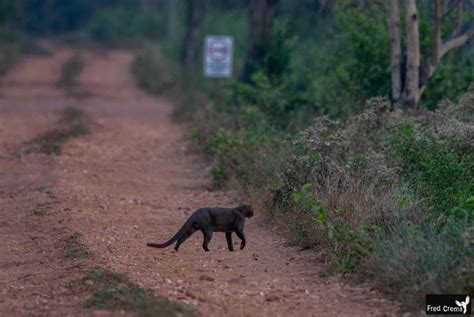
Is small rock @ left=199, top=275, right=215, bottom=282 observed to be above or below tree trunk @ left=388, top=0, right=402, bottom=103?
below

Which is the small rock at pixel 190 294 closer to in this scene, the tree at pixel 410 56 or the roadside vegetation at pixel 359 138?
the roadside vegetation at pixel 359 138

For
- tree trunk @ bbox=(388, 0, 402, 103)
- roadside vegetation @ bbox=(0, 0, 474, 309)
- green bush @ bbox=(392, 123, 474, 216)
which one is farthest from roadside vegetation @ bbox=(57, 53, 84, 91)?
green bush @ bbox=(392, 123, 474, 216)

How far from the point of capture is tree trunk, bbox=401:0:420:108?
15.1 metres

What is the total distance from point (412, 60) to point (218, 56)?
11.2 m

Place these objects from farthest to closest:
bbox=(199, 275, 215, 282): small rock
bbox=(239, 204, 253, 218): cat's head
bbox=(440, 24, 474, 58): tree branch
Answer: bbox=(440, 24, 474, 58): tree branch, bbox=(239, 204, 253, 218): cat's head, bbox=(199, 275, 215, 282): small rock

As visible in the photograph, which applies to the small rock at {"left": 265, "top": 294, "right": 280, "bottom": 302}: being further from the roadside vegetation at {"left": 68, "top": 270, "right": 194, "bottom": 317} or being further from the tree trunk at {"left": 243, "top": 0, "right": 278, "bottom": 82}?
the tree trunk at {"left": 243, "top": 0, "right": 278, "bottom": 82}

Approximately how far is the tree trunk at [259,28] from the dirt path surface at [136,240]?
2.94 m

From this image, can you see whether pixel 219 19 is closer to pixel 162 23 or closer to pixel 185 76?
pixel 185 76

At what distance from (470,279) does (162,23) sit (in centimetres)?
6690

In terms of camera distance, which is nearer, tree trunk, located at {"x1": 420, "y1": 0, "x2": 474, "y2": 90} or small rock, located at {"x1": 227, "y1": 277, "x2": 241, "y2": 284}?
small rock, located at {"x1": 227, "y1": 277, "x2": 241, "y2": 284}

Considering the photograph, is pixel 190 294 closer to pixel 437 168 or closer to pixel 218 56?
pixel 437 168

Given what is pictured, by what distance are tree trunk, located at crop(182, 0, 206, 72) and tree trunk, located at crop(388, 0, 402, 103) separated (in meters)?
20.8

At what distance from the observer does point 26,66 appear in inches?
1881

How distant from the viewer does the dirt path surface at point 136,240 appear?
27.5 feet
